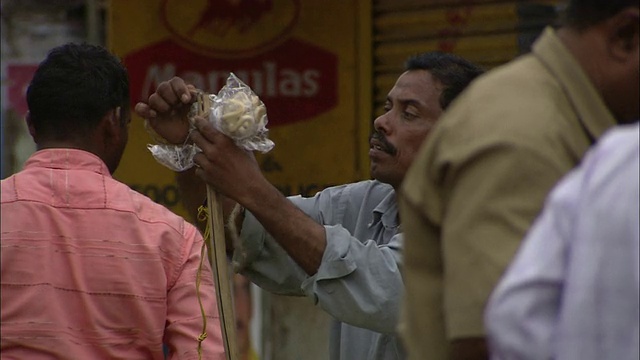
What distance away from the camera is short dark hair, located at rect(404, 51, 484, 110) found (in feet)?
11.8

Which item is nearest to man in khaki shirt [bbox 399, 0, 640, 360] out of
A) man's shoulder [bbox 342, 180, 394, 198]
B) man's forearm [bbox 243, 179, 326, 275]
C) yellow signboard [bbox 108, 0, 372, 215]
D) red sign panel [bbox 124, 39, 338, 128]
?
man's forearm [bbox 243, 179, 326, 275]

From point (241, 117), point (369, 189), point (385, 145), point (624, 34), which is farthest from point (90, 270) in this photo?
point (624, 34)

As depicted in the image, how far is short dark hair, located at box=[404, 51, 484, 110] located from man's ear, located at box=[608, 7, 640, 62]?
155 cm

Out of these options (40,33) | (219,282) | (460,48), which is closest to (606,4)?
(219,282)

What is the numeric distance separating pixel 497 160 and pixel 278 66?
417cm

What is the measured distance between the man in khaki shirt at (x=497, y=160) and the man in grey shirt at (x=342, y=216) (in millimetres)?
883

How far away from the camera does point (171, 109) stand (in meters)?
3.29

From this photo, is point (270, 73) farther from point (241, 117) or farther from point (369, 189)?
point (241, 117)

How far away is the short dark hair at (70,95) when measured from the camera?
325 cm

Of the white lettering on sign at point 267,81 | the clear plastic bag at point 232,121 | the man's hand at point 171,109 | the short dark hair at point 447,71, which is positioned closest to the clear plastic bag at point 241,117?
the clear plastic bag at point 232,121

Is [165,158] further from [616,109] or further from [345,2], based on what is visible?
[345,2]

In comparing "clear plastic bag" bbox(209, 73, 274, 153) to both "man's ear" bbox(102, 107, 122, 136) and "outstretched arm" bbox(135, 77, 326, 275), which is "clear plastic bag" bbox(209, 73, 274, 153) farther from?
"man's ear" bbox(102, 107, 122, 136)

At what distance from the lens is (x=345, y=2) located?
5828 millimetres

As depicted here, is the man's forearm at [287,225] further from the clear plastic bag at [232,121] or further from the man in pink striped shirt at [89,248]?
the man in pink striped shirt at [89,248]
